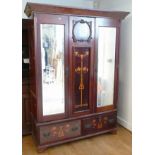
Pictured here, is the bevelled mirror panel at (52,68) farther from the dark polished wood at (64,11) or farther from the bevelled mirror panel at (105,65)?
the bevelled mirror panel at (105,65)

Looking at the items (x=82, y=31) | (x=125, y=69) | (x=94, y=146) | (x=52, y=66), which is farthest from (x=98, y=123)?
(x=82, y=31)

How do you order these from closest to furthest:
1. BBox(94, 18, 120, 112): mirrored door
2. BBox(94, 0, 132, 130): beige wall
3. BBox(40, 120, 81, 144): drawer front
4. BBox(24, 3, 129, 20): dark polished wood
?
1. BBox(24, 3, 129, 20): dark polished wood
2. BBox(40, 120, 81, 144): drawer front
3. BBox(94, 18, 120, 112): mirrored door
4. BBox(94, 0, 132, 130): beige wall

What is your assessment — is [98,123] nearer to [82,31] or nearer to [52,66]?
[52,66]

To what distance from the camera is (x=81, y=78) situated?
102 inches

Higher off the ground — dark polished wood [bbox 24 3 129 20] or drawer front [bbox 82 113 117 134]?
dark polished wood [bbox 24 3 129 20]

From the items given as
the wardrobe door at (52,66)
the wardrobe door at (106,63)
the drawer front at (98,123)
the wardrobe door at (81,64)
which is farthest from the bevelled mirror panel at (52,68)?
the wardrobe door at (106,63)

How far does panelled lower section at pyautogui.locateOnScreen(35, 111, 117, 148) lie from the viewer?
242 cm

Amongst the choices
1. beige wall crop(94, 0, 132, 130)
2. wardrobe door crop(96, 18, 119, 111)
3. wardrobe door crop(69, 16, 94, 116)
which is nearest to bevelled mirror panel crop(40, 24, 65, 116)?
wardrobe door crop(69, 16, 94, 116)

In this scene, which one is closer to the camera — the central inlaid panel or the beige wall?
the central inlaid panel

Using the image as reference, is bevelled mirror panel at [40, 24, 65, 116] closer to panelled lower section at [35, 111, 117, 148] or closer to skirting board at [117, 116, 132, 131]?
panelled lower section at [35, 111, 117, 148]

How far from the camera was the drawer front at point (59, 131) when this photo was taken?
2412 millimetres

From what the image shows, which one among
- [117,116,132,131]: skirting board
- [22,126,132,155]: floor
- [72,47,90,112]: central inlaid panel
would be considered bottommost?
[22,126,132,155]: floor

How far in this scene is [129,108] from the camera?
9.95ft
